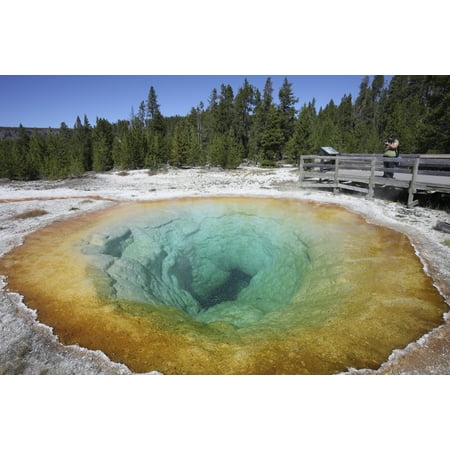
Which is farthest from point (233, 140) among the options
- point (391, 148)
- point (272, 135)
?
point (391, 148)

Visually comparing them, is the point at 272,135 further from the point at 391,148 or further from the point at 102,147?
the point at 391,148

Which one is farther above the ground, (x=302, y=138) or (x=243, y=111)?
(x=243, y=111)

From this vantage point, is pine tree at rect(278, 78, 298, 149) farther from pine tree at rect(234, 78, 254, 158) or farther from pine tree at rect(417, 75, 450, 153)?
pine tree at rect(417, 75, 450, 153)

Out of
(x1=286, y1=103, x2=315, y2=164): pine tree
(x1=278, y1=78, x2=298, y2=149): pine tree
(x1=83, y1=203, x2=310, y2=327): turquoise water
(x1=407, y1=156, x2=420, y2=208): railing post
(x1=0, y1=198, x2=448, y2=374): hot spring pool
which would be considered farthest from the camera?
(x1=278, y1=78, x2=298, y2=149): pine tree

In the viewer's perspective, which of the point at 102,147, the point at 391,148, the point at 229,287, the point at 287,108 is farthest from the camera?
the point at 287,108

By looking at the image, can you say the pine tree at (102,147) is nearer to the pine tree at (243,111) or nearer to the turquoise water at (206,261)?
the pine tree at (243,111)

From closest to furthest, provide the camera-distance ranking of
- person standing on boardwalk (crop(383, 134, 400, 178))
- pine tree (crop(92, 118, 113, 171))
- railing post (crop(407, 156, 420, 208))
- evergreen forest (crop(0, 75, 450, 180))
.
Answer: railing post (crop(407, 156, 420, 208))
person standing on boardwalk (crop(383, 134, 400, 178))
evergreen forest (crop(0, 75, 450, 180))
pine tree (crop(92, 118, 113, 171))

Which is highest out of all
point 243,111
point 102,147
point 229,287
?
point 243,111

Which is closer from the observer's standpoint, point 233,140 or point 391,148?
point 391,148

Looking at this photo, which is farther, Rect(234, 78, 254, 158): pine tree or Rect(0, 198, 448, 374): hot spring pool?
Rect(234, 78, 254, 158): pine tree

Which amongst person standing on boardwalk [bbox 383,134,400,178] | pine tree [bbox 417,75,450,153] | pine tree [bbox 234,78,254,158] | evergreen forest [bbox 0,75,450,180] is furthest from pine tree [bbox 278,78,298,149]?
person standing on boardwalk [bbox 383,134,400,178]
